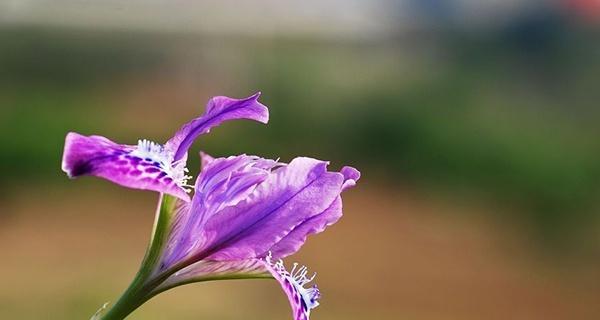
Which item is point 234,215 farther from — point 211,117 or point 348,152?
point 348,152

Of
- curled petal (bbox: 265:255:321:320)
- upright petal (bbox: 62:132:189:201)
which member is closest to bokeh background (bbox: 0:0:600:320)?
curled petal (bbox: 265:255:321:320)

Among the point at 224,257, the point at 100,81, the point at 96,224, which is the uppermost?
the point at 224,257

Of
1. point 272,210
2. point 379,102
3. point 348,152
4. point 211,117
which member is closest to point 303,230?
point 272,210

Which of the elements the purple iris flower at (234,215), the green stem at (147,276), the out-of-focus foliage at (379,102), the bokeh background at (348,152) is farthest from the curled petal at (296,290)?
the out-of-focus foliage at (379,102)

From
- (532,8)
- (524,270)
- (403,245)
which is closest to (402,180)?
(403,245)

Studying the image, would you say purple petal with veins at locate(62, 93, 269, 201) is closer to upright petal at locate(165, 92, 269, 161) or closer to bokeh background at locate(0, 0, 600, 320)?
upright petal at locate(165, 92, 269, 161)

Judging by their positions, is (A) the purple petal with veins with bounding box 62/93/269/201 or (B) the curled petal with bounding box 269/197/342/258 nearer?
(A) the purple petal with veins with bounding box 62/93/269/201

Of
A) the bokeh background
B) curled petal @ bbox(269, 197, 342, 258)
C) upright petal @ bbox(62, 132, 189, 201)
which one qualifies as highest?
upright petal @ bbox(62, 132, 189, 201)

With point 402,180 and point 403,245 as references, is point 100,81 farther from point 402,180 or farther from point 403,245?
point 403,245

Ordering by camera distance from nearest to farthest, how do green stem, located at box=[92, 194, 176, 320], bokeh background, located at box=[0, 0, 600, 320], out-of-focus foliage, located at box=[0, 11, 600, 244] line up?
1. green stem, located at box=[92, 194, 176, 320]
2. bokeh background, located at box=[0, 0, 600, 320]
3. out-of-focus foliage, located at box=[0, 11, 600, 244]
